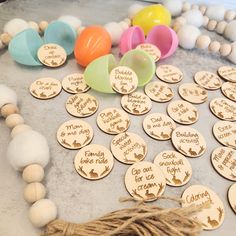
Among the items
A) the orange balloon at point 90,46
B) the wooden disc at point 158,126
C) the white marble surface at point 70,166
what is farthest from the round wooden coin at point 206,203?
the orange balloon at point 90,46

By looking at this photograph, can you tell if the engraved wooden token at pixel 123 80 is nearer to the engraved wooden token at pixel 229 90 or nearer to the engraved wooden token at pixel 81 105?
the engraved wooden token at pixel 81 105

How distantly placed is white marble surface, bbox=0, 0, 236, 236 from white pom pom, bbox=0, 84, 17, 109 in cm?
2

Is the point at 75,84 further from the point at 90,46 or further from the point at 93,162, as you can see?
the point at 93,162

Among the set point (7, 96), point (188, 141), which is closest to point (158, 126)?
point (188, 141)

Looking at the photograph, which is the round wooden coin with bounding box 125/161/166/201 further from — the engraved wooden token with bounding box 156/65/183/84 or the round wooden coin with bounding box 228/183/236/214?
the engraved wooden token with bounding box 156/65/183/84

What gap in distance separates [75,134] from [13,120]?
4.3 inches

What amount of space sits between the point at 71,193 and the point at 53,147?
0.31ft

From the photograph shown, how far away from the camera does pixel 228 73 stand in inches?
26.9

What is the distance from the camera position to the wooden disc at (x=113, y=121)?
1.80 feet

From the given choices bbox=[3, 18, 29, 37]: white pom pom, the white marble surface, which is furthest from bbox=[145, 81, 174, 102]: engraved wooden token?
bbox=[3, 18, 29, 37]: white pom pom

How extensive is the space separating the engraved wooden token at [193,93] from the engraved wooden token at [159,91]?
1.0 inches

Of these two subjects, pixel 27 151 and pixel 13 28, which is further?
pixel 13 28

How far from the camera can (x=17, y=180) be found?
0.47m

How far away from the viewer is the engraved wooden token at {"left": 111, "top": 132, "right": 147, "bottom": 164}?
1.66ft
